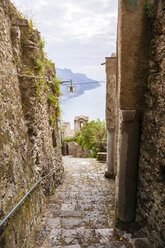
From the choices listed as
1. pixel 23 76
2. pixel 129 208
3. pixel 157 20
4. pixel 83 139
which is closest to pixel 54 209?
pixel 129 208

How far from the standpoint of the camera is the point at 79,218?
3.71 m

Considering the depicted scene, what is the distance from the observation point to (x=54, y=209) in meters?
4.07

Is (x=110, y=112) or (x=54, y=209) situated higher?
(x=110, y=112)

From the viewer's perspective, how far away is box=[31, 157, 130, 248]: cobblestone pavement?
292cm

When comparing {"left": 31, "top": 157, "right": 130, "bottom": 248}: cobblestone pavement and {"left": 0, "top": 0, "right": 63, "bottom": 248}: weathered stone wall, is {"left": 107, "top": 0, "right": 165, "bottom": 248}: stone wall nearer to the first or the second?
{"left": 31, "top": 157, "right": 130, "bottom": 248}: cobblestone pavement

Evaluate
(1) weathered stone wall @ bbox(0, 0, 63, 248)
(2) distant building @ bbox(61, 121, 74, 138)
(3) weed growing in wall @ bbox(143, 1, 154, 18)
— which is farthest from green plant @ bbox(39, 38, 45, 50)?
(2) distant building @ bbox(61, 121, 74, 138)

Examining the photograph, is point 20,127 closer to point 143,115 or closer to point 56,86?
point 143,115

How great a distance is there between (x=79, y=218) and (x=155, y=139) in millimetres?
2598

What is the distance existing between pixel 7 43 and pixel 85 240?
3763 millimetres

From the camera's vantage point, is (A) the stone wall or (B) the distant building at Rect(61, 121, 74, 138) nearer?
(A) the stone wall

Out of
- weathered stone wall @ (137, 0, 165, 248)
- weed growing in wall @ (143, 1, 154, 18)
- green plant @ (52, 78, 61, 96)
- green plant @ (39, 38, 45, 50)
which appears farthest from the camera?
green plant @ (52, 78, 61, 96)

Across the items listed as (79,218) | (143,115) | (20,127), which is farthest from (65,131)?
(143,115)

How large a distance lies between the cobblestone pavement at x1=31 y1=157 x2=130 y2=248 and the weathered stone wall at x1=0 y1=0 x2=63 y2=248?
31 cm

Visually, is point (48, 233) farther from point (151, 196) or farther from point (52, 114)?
point (52, 114)
